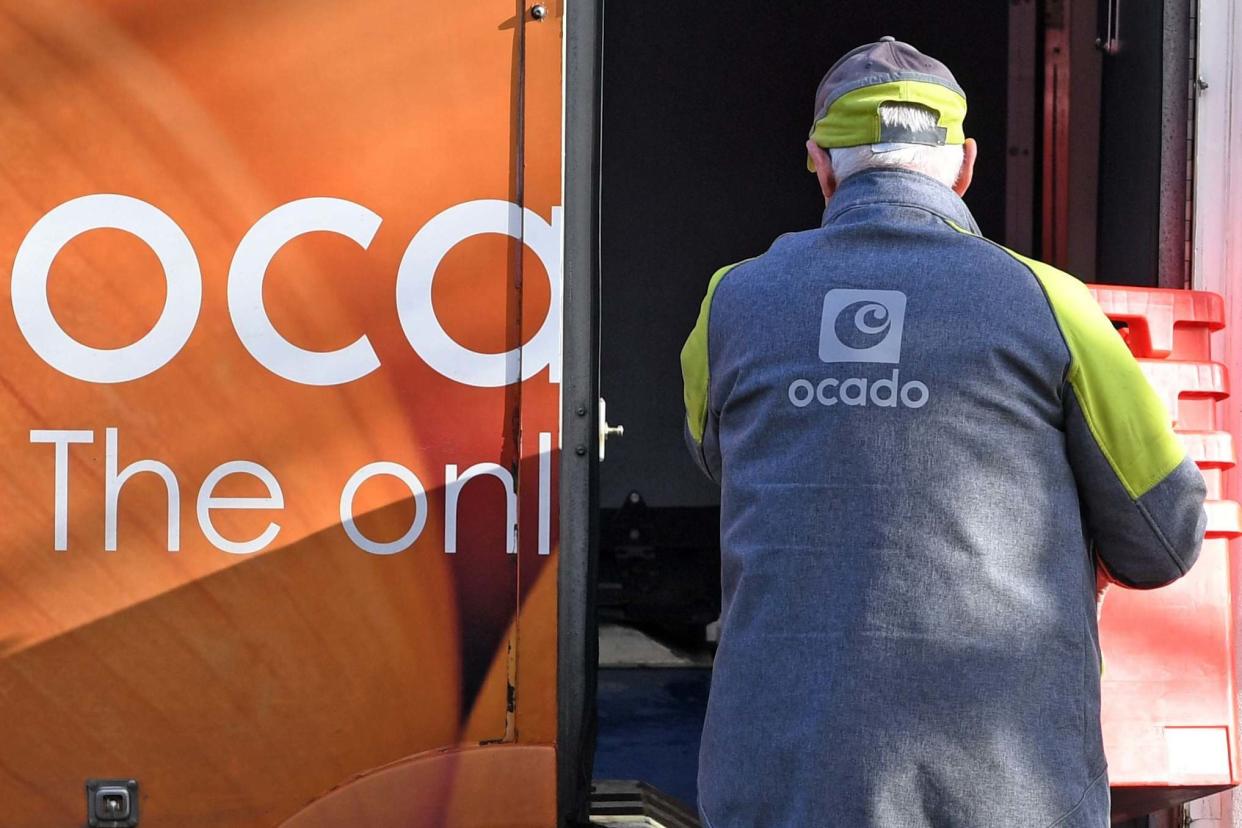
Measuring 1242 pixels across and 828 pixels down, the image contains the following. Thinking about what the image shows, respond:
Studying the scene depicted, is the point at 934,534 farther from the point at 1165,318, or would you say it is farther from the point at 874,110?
the point at 1165,318

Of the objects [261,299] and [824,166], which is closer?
[824,166]

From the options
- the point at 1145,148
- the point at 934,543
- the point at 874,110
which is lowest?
the point at 934,543

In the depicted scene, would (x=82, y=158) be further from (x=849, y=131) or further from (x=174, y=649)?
(x=849, y=131)

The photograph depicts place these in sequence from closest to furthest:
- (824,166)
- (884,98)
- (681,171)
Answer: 1. (884,98)
2. (824,166)
3. (681,171)

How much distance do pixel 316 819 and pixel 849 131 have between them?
1304mm

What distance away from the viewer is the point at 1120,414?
1.51 meters

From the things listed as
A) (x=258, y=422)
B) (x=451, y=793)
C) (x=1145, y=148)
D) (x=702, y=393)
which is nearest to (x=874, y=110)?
(x=702, y=393)

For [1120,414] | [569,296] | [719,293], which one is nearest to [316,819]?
[569,296]

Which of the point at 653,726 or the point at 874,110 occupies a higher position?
the point at 874,110

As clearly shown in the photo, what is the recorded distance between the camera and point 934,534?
151cm

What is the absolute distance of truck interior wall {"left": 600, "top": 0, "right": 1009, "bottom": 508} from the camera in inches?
181

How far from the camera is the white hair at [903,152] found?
5.42 ft

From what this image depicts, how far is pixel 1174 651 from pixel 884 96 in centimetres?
114

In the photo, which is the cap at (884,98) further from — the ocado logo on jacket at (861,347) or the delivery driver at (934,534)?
the ocado logo on jacket at (861,347)
